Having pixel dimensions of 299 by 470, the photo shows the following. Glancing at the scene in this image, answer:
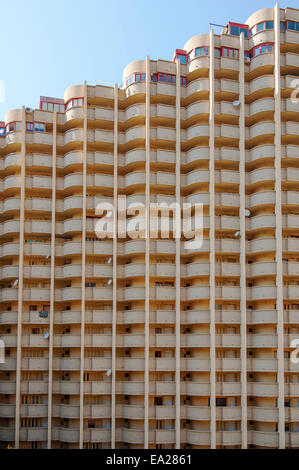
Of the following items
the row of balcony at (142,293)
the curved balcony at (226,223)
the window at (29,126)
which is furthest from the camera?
the window at (29,126)

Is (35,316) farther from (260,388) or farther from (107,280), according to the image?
(260,388)

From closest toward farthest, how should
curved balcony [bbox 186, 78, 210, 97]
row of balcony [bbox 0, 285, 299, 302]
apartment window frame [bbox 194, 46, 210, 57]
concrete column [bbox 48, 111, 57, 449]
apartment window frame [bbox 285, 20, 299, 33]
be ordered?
row of balcony [bbox 0, 285, 299, 302] < concrete column [bbox 48, 111, 57, 449] < apartment window frame [bbox 285, 20, 299, 33] < curved balcony [bbox 186, 78, 210, 97] < apartment window frame [bbox 194, 46, 210, 57]

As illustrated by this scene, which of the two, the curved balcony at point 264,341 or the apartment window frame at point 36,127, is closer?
the curved balcony at point 264,341

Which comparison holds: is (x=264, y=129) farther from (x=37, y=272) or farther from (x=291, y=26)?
(x=37, y=272)

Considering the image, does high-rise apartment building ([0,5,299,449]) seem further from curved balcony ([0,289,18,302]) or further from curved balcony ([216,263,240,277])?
curved balcony ([0,289,18,302])

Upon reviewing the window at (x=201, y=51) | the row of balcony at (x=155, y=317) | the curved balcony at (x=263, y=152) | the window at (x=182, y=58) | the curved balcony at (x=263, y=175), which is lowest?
the row of balcony at (x=155, y=317)

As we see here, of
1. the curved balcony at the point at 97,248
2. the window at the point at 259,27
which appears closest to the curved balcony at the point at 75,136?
the curved balcony at the point at 97,248

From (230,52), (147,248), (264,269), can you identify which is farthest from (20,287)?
(230,52)

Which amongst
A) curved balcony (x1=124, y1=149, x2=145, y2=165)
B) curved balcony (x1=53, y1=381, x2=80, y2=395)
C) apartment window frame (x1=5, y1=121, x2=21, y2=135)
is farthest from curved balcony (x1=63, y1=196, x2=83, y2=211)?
curved balcony (x1=53, y1=381, x2=80, y2=395)

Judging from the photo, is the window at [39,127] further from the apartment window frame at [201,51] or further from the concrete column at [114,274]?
the apartment window frame at [201,51]

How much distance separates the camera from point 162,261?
5362 centimetres

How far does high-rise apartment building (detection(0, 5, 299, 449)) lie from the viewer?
163 feet

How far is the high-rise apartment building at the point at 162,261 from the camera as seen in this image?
49.7m
